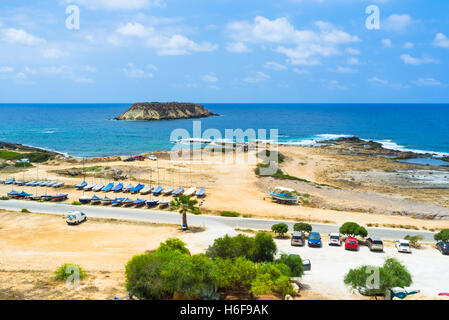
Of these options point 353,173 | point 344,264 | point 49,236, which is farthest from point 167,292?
point 353,173

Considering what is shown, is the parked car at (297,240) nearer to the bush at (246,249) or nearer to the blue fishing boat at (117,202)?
the bush at (246,249)

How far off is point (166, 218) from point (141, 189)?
1015 centimetres

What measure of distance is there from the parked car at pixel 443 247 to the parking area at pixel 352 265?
0.30 m

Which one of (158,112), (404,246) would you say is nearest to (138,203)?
(404,246)

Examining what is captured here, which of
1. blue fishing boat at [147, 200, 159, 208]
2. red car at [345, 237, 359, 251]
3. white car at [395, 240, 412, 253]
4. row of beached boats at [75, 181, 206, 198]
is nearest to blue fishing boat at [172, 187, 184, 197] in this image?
row of beached boats at [75, 181, 206, 198]

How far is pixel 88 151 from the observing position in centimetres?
8294

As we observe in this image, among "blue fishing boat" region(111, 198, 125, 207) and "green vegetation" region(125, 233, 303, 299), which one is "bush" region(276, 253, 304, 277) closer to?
"green vegetation" region(125, 233, 303, 299)

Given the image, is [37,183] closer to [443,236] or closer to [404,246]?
[404,246]

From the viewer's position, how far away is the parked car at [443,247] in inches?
982

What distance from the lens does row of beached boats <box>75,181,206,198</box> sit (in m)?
41.4

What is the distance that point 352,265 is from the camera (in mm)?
22484
